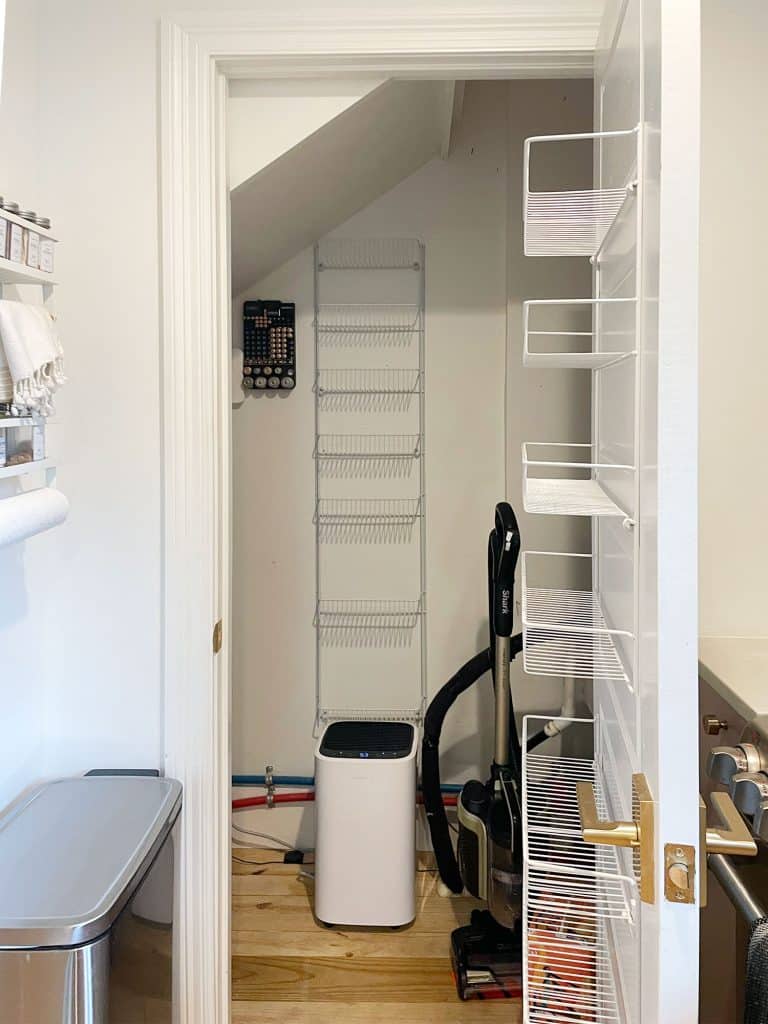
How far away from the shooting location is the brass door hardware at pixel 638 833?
0.83 metres

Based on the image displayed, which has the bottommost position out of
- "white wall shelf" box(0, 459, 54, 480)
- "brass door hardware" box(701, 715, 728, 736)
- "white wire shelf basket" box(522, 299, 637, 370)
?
"brass door hardware" box(701, 715, 728, 736)

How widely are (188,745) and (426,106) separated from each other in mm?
1755

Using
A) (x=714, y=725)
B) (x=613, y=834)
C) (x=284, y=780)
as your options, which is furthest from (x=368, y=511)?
(x=613, y=834)

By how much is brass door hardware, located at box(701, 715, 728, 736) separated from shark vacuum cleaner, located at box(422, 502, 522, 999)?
28.4 inches

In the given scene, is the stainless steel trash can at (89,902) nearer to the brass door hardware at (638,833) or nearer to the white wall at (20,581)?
the white wall at (20,581)

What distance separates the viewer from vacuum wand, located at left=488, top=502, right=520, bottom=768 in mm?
2123

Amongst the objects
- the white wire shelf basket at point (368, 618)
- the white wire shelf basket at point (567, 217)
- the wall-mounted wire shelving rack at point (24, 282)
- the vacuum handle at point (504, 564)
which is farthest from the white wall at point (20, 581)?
the white wire shelf basket at point (368, 618)

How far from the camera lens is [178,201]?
1585 millimetres

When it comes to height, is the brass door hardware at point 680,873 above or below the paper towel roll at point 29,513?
below

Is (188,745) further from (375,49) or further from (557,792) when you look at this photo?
(375,49)

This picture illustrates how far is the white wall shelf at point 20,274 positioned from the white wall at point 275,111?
475 millimetres

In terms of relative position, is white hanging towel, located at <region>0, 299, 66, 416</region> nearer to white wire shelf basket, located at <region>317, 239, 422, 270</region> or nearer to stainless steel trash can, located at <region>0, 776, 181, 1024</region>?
stainless steel trash can, located at <region>0, 776, 181, 1024</region>

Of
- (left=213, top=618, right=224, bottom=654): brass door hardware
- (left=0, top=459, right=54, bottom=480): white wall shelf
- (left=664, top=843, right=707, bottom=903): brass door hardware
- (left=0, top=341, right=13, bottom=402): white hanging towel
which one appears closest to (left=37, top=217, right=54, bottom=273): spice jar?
(left=0, top=341, right=13, bottom=402): white hanging towel

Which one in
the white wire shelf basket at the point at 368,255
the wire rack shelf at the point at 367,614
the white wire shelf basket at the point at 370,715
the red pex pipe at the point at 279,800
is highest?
the white wire shelf basket at the point at 368,255
